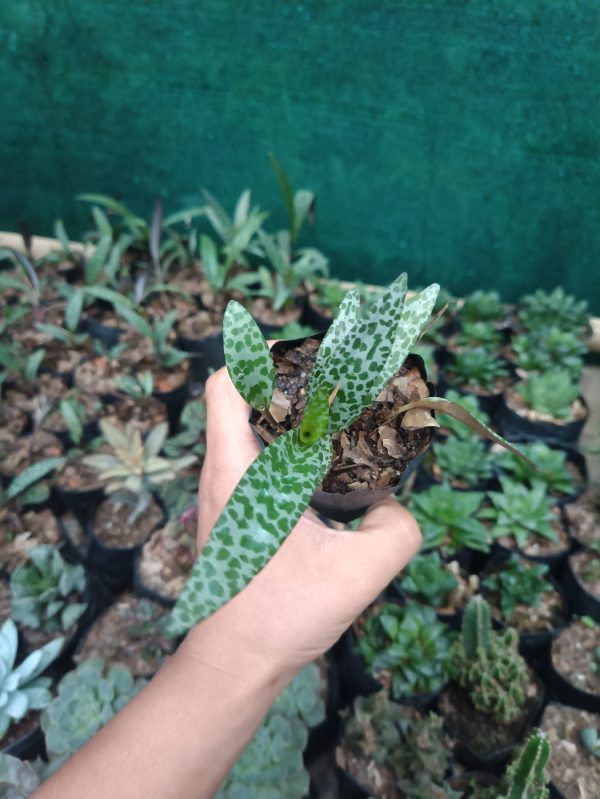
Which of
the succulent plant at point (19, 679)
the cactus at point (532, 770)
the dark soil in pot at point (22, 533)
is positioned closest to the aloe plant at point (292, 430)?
the cactus at point (532, 770)

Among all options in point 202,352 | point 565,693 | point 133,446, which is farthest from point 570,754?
point 202,352

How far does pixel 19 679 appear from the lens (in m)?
1.12

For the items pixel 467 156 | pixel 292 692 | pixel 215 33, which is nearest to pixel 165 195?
pixel 215 33

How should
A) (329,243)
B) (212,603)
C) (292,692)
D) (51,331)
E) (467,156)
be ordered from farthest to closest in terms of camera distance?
(329,243) → (467,156) → (51,331) → (292,692) → (212,603)

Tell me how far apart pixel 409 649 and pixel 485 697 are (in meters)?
0.17

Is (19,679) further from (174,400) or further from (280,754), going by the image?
(174,400)

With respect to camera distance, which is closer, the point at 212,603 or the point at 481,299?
the point at 212,603

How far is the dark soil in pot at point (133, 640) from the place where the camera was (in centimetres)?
122

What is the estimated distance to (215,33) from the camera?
1833 millimetres

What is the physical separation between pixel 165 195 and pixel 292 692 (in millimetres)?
1936

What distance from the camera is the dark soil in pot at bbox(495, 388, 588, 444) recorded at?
1.70m

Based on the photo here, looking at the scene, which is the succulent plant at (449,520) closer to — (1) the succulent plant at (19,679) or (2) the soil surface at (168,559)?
(2) the soil surface at (168,559)

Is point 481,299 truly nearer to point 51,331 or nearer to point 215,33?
point 215,33

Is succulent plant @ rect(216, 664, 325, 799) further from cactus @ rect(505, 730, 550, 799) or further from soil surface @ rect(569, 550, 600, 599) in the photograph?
soil surface @ rect(569, 550, 600, 599)
